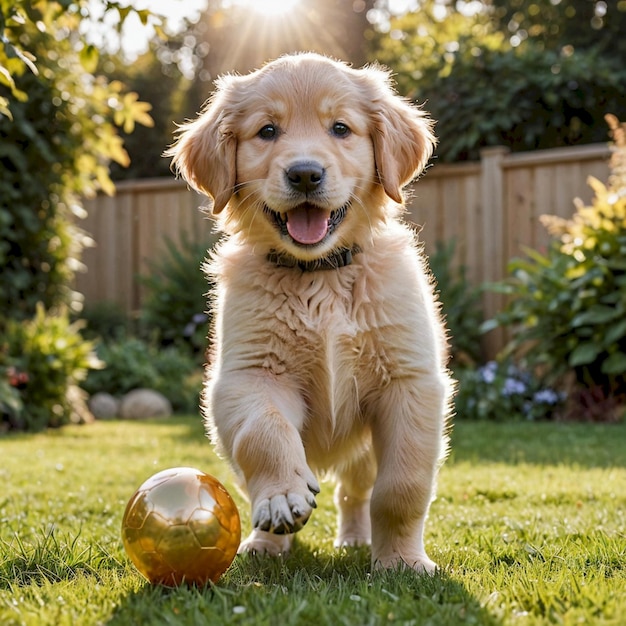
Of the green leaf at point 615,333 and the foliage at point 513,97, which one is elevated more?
the foliage at point 513,97

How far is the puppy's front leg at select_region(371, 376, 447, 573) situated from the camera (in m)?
2.73

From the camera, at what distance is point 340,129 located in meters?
3.04

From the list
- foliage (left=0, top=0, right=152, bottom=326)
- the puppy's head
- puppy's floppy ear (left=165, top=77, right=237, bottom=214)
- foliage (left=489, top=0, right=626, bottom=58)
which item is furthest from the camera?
foliage (left=489, top=0, right=626, bottom=58)

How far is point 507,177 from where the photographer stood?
29.4 feet

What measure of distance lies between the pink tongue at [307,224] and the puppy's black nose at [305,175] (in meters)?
0.15

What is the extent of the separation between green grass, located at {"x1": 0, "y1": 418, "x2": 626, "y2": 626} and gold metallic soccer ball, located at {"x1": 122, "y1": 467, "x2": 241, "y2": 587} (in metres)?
0.06

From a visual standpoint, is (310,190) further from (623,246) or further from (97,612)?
(623,246)

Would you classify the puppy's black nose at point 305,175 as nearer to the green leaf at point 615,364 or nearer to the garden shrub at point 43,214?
the garden shrub at point 43,214

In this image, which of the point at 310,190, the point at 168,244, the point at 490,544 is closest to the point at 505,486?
the point at 490,544

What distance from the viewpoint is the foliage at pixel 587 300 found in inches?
282

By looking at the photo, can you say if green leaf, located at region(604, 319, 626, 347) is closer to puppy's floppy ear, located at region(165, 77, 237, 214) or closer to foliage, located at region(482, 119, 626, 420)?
foliage, located at region(482, 119, 626, 420)

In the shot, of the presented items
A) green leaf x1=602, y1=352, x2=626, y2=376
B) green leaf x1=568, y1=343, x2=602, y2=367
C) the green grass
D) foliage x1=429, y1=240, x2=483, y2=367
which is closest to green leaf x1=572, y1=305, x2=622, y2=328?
green leaf x1=568, y1=343, x2=602, y2=367

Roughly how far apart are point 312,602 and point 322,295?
1105mm

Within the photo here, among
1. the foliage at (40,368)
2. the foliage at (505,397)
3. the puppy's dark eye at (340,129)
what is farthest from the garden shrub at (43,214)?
the puppy's dark eye at (340,129)
